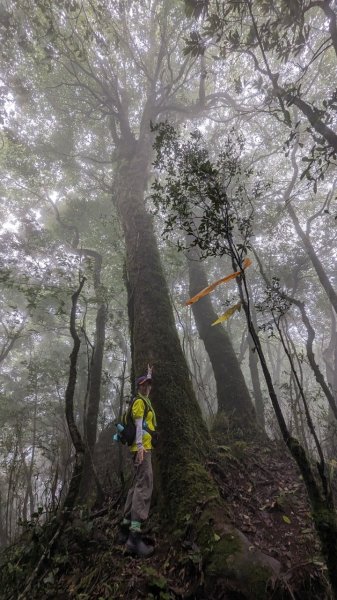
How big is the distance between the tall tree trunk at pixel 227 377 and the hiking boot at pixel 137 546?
14.4ft

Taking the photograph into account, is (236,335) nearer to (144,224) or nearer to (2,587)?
(144,224)

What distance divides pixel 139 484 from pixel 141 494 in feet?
0.43

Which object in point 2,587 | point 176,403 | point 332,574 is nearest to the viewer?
point 332,574

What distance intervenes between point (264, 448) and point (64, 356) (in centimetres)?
1930

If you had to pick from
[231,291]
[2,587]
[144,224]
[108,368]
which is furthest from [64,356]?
[2,587]

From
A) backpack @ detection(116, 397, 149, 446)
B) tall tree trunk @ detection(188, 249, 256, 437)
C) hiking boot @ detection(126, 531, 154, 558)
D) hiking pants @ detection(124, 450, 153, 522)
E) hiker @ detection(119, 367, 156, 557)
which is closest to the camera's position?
hiking boot @ detection(126, 531, 154, 558)

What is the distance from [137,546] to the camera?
4.36 meters

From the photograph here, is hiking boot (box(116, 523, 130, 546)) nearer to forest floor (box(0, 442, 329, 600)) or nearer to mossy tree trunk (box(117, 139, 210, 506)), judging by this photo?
forest floor (box(0, 442, 329, 600))

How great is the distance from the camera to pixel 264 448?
7.82m

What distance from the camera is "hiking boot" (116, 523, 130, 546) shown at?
4.61 metres

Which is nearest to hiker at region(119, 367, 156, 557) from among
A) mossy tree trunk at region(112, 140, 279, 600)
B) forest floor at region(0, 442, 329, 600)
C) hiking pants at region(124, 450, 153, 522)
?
hiking pants at region(124, 450, 153, 522)

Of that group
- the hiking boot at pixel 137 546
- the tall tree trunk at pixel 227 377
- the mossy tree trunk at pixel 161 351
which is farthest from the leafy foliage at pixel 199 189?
the tall tree trunk at pixel 227 377

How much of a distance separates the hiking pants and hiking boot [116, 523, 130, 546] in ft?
0.44

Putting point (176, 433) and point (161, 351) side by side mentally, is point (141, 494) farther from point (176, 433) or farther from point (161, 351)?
point (161, 351)
